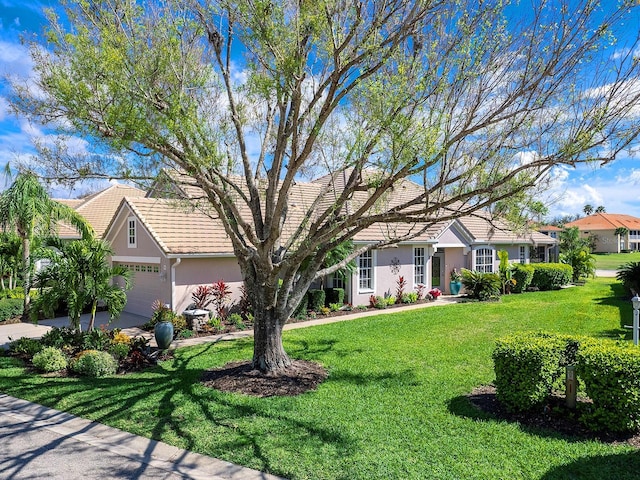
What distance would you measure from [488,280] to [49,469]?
18.6 m

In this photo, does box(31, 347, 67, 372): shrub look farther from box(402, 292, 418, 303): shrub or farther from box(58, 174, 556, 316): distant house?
box(402, 292, 418, 303): shrub

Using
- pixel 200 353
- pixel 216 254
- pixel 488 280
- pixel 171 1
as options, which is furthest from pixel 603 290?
pixel 171 1

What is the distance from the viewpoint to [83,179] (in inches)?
300

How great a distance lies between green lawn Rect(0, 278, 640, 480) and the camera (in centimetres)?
502

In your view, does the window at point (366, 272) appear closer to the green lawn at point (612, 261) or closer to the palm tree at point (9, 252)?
the palm tree at point (9, 252)

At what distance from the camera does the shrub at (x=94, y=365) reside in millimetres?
8820

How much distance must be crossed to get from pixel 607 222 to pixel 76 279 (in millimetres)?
83936

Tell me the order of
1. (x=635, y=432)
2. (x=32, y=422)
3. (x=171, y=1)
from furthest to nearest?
1. (x=171, y=1)
2. (x=32, y=422)
3. (x=635, y=432)

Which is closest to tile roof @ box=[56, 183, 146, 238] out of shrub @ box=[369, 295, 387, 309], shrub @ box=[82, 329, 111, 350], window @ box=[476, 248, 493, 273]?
shrub @ box=[369, 295, 387, 309]

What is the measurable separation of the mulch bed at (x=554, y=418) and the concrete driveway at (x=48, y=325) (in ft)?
34.0

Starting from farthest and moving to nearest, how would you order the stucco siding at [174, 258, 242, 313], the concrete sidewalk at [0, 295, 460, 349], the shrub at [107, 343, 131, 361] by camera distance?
the stucco siding at [174, 258, 242, 313], the concrete sidewalk at [0, 295, 460, 349], the shrub at [107, 343, 131, 361]

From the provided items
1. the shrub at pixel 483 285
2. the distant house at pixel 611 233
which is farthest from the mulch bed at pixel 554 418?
the distant house at pixel 611 233

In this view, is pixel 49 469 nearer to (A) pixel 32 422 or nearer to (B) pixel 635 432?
(A) pixel 32 422

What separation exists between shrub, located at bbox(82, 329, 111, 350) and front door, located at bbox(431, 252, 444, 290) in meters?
15.9
